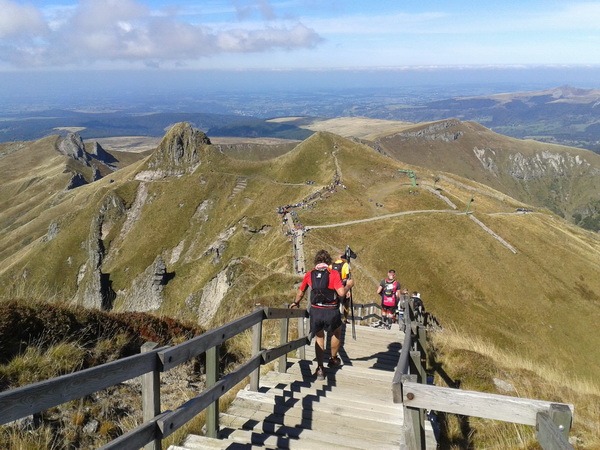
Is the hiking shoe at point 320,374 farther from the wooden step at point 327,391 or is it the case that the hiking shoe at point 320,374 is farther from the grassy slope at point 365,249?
the grassy slope at point 365,249

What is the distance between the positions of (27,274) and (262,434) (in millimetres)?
120374

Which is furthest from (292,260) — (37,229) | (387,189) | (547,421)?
(37,229)

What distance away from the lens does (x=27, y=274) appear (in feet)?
339

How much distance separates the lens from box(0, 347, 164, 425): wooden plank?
10.4 feet

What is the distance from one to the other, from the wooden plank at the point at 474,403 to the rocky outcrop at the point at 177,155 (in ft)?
440

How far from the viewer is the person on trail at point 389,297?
2062cm

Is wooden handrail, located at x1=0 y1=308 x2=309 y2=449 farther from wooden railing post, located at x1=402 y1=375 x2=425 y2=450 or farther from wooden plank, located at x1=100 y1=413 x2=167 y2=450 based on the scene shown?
wooden railing post, located at x1=402 y1=375 x2=425 y2=450

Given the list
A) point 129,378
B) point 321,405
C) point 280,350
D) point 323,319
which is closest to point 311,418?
point 321,405

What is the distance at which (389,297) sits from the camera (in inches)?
819

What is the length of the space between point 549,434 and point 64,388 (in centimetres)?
456

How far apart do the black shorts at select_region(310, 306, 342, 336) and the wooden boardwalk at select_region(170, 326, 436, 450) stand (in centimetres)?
111

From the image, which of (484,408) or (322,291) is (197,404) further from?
(322,291)

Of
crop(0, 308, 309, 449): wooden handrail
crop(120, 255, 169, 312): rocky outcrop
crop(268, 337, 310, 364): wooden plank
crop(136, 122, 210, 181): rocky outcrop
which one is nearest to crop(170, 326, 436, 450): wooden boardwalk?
crop(268, 337, 310, 364): wooden plank

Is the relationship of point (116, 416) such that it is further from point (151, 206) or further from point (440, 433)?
point (151, 206)
